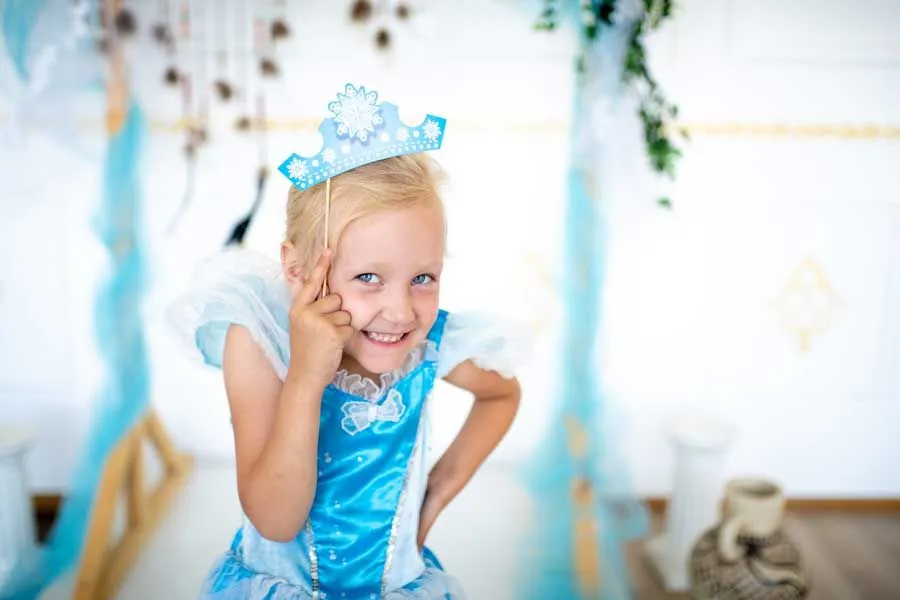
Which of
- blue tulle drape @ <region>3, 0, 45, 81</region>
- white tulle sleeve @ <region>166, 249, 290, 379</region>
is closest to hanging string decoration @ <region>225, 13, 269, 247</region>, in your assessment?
blue tulle drape @ <region>3, 0, 45, 81</region>

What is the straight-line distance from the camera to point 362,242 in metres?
0.84

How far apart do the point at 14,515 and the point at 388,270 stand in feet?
4.30

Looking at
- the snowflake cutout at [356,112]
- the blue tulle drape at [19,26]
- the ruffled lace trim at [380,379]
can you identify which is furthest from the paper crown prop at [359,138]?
the blue tulle drape at [19,26]

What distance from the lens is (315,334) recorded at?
80 cm

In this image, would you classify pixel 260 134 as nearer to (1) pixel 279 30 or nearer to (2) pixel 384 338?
(1) pixel 279 30

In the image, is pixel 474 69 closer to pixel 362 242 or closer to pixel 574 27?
pixel 574 27

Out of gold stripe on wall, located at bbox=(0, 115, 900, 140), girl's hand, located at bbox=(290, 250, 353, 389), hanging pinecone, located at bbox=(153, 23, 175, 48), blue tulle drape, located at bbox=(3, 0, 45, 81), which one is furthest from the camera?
gold stripe on wall, located at bbox=(0, 115, 900, 140)

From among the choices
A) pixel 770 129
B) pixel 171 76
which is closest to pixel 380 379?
pixel 171 76

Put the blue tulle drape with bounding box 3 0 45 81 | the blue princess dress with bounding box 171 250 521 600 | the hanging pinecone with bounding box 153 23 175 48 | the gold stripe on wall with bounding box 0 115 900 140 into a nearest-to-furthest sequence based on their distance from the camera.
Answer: the blue princess dress with bounding box 171 250 521 600, the blue tulle drape with bounding box 3 0 45 81, the hanging pinecone with bounding box 153 23 175 48, the gold stripe on wall with bounding box 0 115 900 140

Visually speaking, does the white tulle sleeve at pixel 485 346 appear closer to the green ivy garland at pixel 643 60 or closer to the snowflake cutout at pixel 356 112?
the snowflake cutout at pixel 356 112

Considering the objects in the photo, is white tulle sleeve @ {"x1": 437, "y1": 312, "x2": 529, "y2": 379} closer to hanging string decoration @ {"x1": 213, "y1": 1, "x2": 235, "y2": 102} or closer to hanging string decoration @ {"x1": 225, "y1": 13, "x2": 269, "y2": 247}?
hanging string decoration @ {"x1": 225, "y1": 13, "x2": 269, "y2": 247}

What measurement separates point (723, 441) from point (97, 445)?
1358 mm

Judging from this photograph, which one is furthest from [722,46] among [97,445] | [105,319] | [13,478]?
[13,478]

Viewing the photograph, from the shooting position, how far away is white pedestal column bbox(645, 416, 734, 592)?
1831mm
